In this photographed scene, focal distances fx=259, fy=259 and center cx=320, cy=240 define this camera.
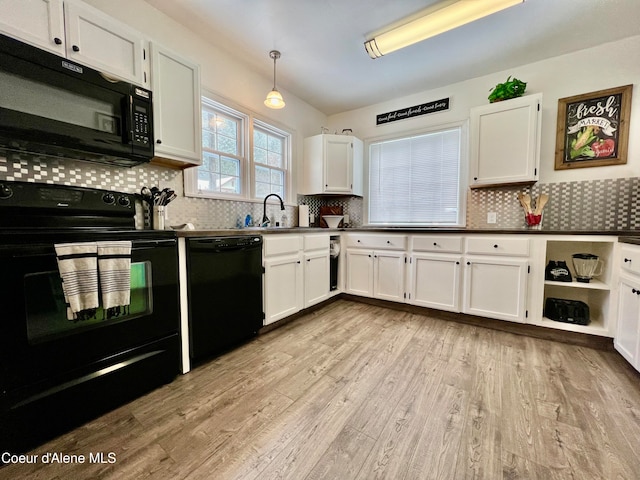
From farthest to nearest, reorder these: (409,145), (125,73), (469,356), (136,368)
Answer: (409,145), (469,356), (125,73), (136,368)

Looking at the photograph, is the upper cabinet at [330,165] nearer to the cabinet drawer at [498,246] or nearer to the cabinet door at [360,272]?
the cabinet door at [360,272]

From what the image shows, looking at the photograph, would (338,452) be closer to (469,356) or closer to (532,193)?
(469,356)

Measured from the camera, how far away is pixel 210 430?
1.24m

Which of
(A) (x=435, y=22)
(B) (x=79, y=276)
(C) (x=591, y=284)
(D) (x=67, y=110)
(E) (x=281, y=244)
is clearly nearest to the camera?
(B) (x=79, y=276)

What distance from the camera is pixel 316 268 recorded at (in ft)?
9.45

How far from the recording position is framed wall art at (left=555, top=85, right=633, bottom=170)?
7.85 ft

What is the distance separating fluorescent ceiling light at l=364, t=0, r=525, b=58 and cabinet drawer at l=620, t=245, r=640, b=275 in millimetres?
1858

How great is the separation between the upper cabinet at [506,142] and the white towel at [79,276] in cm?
328

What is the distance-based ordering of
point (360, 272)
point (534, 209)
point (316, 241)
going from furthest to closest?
1. point (360, 272)
2. point (316, 241)
3. point (534, 209)

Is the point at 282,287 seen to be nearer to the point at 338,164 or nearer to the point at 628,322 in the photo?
the point at 338,164

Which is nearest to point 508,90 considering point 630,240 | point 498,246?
point 498,246

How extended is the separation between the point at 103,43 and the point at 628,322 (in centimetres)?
384

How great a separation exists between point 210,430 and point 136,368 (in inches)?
22.5

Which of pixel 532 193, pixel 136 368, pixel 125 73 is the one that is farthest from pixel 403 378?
pixel 125 73
